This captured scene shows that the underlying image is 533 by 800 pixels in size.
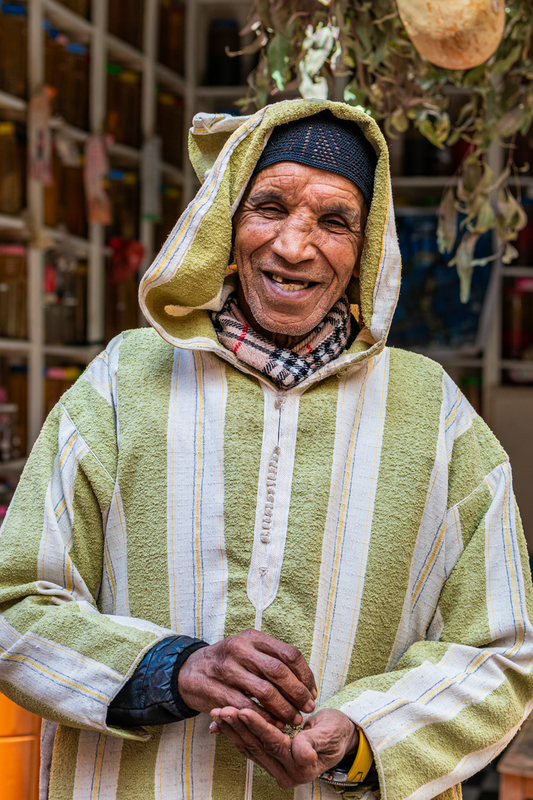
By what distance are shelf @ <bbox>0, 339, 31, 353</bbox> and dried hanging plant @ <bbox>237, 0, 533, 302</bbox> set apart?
1153 mm

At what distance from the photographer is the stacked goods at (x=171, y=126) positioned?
11.4ft

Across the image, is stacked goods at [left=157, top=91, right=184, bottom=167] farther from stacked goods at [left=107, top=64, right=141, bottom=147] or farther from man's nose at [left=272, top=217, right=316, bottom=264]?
man's nose at [left=272, top=217, right=316, bottom=264]

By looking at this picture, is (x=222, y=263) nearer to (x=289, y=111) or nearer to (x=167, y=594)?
(x=289, y=111)

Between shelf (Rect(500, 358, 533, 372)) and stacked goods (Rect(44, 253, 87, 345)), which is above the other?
stacked goods (Rect(44, 253, 87, 345))

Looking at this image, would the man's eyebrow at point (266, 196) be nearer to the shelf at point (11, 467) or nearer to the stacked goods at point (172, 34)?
the shelf at point (11, 467)

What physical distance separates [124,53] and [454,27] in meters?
2.15

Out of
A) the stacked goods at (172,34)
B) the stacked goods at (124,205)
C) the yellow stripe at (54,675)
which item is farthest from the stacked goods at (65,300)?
the yellow stripe at (54,675)

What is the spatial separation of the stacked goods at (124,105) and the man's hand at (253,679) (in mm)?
2517

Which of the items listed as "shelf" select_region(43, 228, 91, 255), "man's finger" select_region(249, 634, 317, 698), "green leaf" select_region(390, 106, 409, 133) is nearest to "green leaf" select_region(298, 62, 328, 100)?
"green leaf" select_region(390, 106, 409, 133)

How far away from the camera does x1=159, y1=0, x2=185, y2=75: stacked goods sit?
11.4 ft

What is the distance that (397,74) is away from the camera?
159 cm

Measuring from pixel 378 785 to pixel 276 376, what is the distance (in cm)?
45

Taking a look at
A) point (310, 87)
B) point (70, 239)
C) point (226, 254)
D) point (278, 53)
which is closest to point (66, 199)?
point (70, 239)

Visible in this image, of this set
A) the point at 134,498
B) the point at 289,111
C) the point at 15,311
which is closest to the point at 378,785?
the point at 134,498
